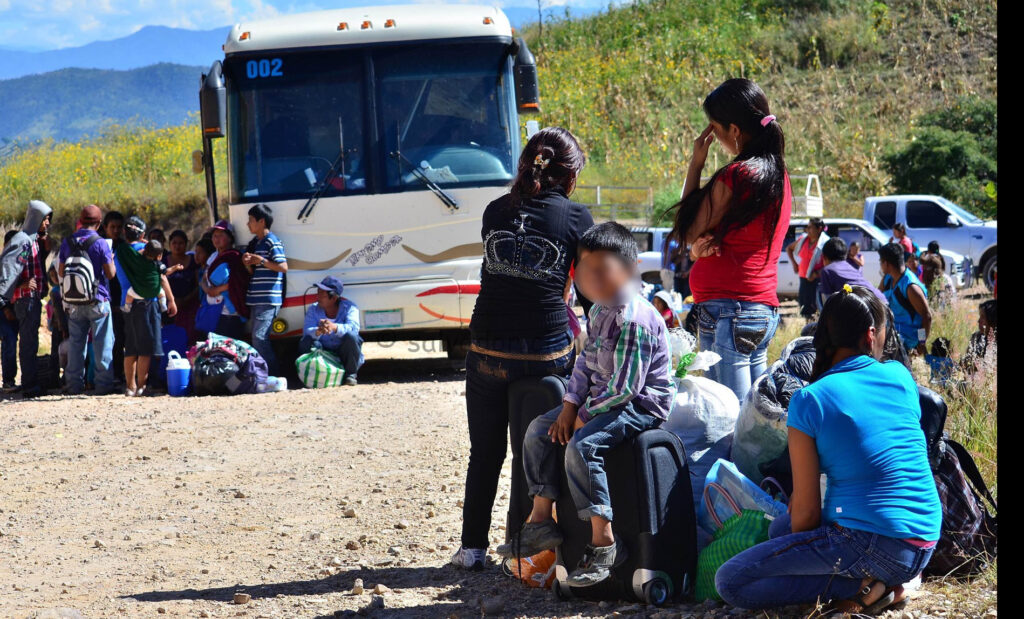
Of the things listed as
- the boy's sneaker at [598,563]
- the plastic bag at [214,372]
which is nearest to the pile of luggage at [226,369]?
the plastic bag at [214,372]

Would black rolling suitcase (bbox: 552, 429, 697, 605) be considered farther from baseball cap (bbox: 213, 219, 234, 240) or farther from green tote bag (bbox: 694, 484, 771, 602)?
baseball cap (bbox: 213, 219, 234, 240)

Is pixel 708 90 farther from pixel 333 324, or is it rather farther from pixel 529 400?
pixel 529 400

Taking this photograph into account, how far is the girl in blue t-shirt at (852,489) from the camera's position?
3.64 meters

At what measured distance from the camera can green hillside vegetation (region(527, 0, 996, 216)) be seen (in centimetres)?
2992

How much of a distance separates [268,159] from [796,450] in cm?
787

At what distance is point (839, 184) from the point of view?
29.0 m

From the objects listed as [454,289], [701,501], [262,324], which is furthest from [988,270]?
[701,501]

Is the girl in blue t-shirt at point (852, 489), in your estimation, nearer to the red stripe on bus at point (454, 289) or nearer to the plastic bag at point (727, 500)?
the plastic bag at point (727, 500)

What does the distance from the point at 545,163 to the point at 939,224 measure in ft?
60.3

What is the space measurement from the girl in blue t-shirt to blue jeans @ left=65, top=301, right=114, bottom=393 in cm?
833

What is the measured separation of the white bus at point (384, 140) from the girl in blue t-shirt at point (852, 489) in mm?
6937

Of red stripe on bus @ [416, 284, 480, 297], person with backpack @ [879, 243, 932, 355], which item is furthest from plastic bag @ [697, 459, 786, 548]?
red stripe on bus @ [416, 284, 480, 297]

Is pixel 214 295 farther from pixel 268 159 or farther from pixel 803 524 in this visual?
pixel 803 524
